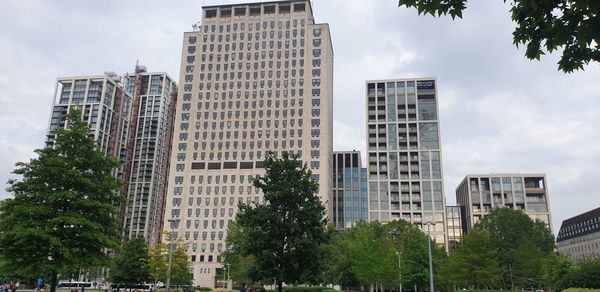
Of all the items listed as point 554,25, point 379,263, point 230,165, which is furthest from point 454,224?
point 554,25

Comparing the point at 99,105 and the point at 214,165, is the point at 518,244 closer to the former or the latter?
the point at 214,165

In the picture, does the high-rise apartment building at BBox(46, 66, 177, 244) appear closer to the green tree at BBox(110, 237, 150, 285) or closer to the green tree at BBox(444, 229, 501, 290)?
Result: the green tree at BBox(110, 237, 150, 285)

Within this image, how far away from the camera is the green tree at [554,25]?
804 centimetres

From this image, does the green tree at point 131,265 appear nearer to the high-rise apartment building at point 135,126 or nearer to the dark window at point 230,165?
the dark window at point 230,165

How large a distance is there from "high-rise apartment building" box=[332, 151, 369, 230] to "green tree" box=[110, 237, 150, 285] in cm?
8737

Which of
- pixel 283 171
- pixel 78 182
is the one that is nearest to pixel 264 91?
pixel 283 171

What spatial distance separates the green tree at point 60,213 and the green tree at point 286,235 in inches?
411

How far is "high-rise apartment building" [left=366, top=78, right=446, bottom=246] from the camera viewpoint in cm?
12112

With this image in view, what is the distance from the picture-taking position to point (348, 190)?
146 metres

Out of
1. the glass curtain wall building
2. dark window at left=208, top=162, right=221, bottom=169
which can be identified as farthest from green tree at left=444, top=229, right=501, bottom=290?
dark window at left=208, top=162, right=221, bottom=169

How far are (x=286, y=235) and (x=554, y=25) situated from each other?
28.6 metres

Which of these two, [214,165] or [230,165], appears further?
[214,165]

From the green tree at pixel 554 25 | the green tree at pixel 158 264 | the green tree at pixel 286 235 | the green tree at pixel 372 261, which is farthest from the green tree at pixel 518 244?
the green tree at pixel 554 25

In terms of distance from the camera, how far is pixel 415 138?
12662cm
